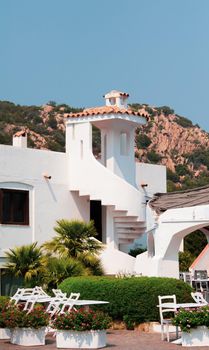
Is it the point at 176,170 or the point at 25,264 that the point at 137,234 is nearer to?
the point at 25,264

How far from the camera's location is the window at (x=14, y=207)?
95.1ft

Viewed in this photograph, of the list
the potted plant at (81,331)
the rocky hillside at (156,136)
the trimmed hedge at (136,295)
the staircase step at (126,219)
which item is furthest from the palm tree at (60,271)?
the rocky hillside at (156,136)

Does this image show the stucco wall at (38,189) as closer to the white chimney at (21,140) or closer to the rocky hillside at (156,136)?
the white chimney at (21,140)

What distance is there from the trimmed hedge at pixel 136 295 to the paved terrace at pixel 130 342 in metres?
0.71

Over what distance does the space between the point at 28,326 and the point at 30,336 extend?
0.74ft

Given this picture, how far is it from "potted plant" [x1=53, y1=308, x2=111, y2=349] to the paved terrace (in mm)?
291

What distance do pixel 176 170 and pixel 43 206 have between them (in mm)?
46940

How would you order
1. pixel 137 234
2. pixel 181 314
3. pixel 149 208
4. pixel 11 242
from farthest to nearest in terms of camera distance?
1. pixel 137 234
2. pixel 11 242
3. pixel 149 208
4. pixel 181 314

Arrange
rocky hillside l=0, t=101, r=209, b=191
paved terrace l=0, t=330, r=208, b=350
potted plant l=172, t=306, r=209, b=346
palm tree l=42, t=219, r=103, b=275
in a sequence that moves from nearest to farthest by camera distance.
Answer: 1. paved terrace l=0, t=330, r=208, b=350
2. potted plant l=172, t=306, r=209, b=346
3. palm tree l=42, t=219, r=103, b=275
4. rocky hillside l=0, t=101, r=209, b=191

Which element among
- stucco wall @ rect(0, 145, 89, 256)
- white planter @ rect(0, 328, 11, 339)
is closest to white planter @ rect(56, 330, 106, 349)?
white planter @ rect(0, 328, 11, 339)

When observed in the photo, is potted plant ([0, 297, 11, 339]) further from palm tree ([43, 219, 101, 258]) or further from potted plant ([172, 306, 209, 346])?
palm tree ([43, 219, 101, 258])

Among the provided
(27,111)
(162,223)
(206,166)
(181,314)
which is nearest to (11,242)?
(162,223)

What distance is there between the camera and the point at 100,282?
22219 millimetres

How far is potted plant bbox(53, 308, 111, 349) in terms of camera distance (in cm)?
1750
